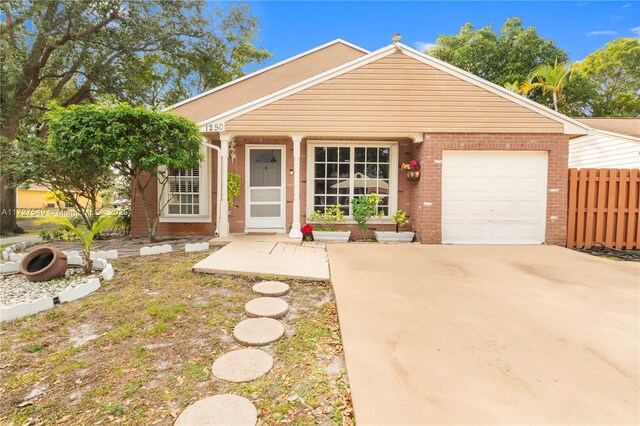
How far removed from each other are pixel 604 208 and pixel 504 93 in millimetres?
3352

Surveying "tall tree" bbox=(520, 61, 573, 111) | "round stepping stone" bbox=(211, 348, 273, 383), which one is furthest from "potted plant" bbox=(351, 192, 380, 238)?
"tall tree" bbox=(520, 61, 573, 111)

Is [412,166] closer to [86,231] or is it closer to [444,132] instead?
[444,132]

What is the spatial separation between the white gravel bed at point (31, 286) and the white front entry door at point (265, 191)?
3.88m

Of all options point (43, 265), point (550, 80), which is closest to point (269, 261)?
point (43, 265)

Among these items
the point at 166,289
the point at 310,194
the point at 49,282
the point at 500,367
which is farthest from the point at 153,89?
the point at 500,367

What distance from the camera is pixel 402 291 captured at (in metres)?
3.79

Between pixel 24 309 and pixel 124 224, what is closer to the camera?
pixel 24 309

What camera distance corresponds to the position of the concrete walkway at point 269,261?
4.34 meters

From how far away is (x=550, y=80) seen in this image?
17781mm

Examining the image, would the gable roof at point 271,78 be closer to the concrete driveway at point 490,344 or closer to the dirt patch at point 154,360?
the dirt patch at point 154,360

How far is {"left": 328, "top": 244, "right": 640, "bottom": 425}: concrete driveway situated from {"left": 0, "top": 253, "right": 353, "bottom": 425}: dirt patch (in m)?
0.26

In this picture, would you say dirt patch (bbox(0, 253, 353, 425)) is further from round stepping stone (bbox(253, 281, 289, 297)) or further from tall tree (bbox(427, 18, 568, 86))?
tall tree (bbox(427, 18, 568, 86))

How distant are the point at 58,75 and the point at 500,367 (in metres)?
15.3

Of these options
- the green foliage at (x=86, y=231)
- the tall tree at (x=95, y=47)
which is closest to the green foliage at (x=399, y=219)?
the green foliage at (x=86, y=231)
